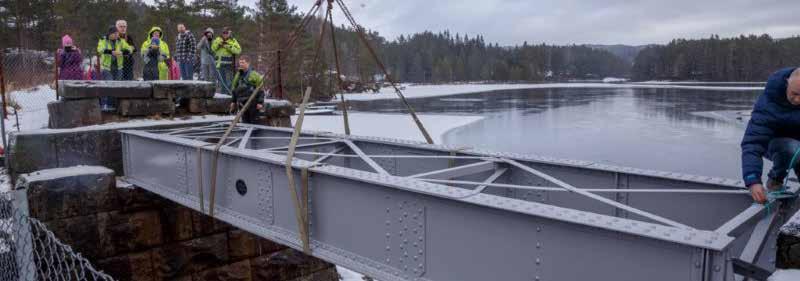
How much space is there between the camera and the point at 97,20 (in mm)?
39469

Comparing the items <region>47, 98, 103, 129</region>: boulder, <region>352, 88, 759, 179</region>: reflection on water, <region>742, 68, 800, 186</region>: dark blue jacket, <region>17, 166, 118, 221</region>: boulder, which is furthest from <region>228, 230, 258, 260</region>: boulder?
<region>352, 88, 759, 179</region>: reflection on water

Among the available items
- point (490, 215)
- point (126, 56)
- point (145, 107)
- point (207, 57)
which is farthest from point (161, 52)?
point (490, 215)

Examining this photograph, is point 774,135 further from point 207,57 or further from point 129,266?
point 207,57

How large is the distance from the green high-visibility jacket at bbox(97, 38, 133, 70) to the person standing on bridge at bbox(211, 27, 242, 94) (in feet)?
7.36

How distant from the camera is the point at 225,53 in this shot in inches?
538

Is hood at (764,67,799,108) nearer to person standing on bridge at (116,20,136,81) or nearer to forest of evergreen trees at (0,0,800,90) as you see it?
forest of evergreen trees at (0,0,800,90)

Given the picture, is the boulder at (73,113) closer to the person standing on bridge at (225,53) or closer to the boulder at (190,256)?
the boulder at (190,256)

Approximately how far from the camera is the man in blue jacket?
3.65 m

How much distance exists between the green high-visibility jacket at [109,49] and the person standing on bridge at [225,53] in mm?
2244

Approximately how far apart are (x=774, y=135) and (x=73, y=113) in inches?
374

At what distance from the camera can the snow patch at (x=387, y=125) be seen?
25261 mm

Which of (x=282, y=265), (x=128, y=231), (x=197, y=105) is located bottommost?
(x=282, y=265)

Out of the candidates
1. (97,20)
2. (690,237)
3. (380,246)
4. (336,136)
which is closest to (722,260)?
(690,237)

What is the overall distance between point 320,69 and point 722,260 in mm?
50719
